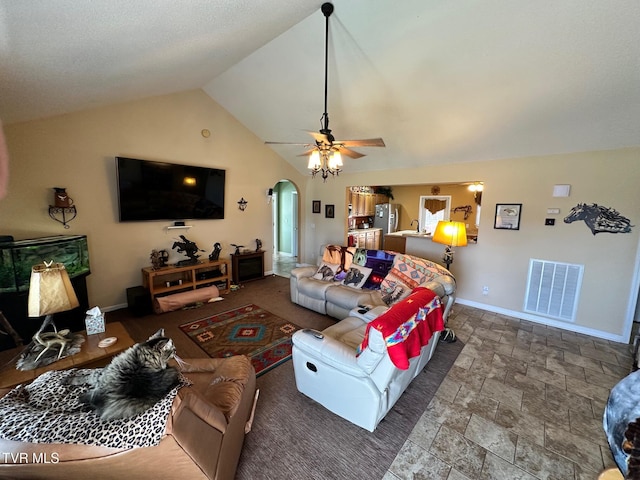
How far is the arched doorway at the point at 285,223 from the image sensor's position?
7.13 meters

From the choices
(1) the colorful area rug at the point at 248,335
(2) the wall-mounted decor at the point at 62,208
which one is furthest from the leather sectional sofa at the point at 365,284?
(2) the wall-mounted decor at the point at 62,208

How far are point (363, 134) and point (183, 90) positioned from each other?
2961 millimetres

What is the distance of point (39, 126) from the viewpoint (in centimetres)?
309

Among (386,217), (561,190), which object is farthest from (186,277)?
(561,190)

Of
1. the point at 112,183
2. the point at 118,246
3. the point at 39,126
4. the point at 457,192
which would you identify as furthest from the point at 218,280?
the point at 457,192

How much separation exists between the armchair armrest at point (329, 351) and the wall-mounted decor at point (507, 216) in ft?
11.0

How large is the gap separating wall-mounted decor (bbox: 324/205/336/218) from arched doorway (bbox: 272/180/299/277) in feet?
3.24

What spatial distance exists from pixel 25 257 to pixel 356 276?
12.3 feet

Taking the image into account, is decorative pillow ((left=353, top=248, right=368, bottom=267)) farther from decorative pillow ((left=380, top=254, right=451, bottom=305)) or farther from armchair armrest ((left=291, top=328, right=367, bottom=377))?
armchair armrest ((left=291, top=328, right=367, bottom=377))

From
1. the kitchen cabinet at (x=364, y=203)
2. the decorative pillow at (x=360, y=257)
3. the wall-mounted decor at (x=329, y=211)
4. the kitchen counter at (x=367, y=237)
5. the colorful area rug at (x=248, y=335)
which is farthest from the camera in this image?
the kitchen cabinet at (x=364, y=203)

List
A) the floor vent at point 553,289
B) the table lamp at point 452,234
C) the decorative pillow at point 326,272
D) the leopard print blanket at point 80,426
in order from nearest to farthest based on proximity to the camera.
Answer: the leopard print blanket at point 80,426, the table lamp at point 452,234, the floor vent at point 553,289, the decorative pillow at point 326,272

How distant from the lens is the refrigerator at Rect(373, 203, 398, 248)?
771 centimetres

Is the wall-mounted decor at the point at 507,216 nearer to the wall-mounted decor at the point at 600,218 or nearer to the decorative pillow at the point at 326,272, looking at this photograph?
the wall-mounted decor at the point at 600,218

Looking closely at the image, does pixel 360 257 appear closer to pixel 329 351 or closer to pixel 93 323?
pixel 329 351
